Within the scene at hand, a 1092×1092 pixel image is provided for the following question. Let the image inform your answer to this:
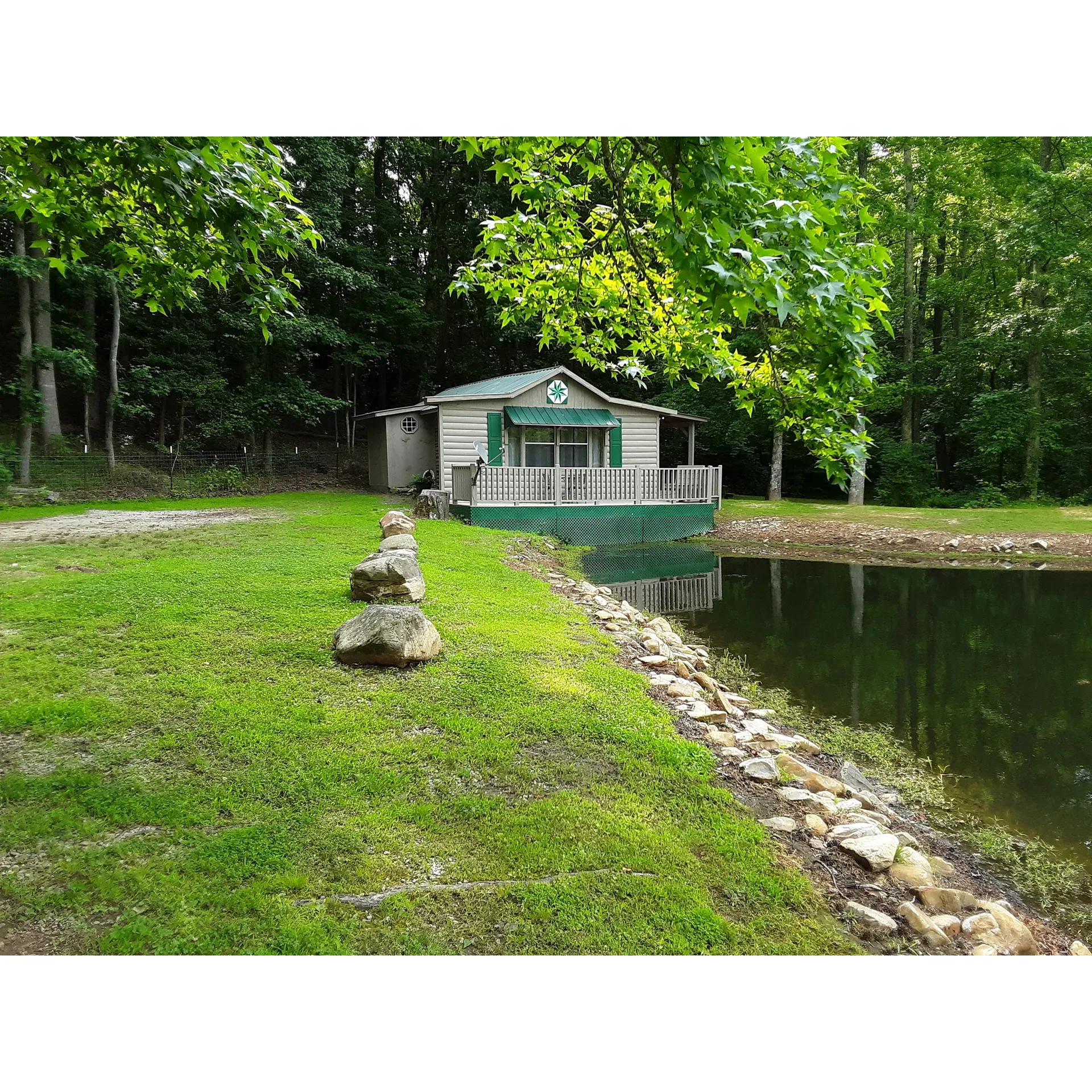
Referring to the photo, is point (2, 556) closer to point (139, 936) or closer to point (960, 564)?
point (139, 936)

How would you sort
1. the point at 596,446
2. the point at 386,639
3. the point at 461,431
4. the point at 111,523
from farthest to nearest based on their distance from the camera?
the point at 596,446
the point at 461,431
the point at 111,523
the point at 386,639

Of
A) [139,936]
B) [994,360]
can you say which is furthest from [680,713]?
[994,360]

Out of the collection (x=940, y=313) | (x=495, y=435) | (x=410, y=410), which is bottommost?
(x=495, y=435)

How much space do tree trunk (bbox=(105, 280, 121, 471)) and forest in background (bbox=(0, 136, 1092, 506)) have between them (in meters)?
0.28

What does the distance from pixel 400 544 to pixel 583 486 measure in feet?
25.8

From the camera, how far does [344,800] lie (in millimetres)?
2893

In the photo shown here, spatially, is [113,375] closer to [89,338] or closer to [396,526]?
[89,338]

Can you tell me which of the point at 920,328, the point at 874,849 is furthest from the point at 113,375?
the point at 920,328

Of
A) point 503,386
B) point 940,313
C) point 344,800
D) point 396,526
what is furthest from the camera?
point 940,313

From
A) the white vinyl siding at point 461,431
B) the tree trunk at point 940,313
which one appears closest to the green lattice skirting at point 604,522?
the white vinyl siding at point 461,431

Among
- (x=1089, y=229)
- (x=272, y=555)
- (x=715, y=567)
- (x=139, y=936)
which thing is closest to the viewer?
(x=139, y=936)

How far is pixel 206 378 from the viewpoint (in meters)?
19.0

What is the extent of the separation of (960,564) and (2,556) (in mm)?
14521

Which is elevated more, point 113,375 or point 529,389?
point 113,375
